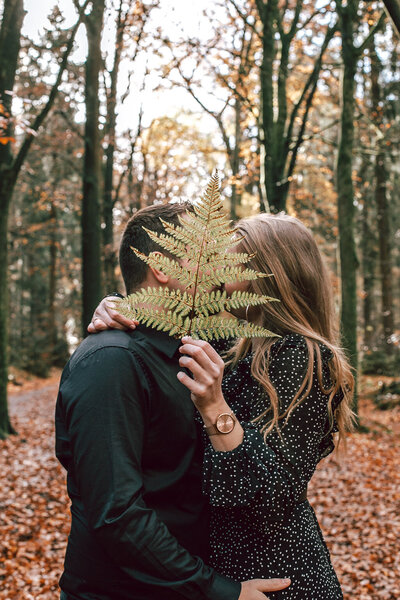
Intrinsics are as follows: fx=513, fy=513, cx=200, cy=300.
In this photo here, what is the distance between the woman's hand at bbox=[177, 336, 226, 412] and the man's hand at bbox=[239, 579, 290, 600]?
70 centimetres

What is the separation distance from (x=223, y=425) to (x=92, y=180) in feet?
24.0

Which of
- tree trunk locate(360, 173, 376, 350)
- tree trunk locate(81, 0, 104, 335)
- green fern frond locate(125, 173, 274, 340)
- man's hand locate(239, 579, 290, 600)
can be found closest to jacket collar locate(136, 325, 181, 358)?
green fern frond locate(125, 173, 274, 340)

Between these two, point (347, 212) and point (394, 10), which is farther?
point (347, 212)

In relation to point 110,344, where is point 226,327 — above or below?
above

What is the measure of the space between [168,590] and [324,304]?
1221 millimetres

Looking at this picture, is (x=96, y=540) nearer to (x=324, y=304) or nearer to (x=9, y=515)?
(x=324, y=304)

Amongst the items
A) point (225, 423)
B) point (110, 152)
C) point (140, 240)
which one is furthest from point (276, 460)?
point (110, 152)

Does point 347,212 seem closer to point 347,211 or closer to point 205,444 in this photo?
point 347,211

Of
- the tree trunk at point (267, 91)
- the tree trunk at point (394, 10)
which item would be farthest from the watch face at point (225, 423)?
the tree trunk at point (267, 91)

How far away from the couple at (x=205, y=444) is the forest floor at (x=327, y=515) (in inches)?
139

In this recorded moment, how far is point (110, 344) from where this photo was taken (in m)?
1.81

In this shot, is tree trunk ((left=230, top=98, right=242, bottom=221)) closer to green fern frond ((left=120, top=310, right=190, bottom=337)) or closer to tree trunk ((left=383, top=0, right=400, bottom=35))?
tree trunk ((left=383, top=0, right=400, bottom=35))

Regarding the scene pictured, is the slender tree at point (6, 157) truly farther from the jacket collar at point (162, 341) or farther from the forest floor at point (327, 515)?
the jacket collar at point (162, 341)

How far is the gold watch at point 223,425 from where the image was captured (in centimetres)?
164
